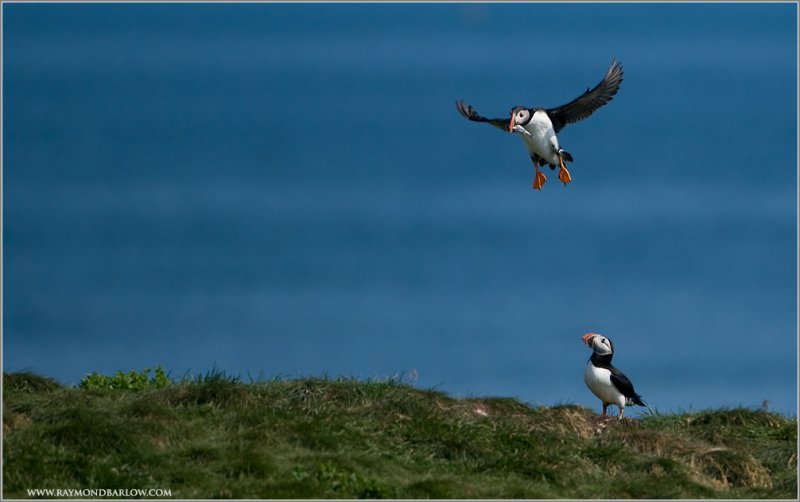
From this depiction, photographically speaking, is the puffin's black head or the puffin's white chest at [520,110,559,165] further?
the puffin's white chest at [520,110,559,165]

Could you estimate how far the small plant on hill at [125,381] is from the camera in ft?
60.7

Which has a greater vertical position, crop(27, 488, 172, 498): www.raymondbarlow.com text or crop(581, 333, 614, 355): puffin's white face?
crop(581, 333, 614, 355): puffin's white face

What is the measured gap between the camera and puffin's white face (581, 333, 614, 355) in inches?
746

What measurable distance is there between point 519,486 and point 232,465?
123 inches

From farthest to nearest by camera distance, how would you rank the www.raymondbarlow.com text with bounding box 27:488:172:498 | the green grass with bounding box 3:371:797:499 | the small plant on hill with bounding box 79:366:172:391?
1. the small plant on hill with bounding box 79:366:172:391
2. the green grass with bounding box 3:371:797:499
3. the www.raymondbarlow.com text with bounding box 27:488:172:498

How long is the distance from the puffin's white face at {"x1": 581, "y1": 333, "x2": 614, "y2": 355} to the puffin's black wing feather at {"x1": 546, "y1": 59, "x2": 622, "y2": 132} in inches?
142

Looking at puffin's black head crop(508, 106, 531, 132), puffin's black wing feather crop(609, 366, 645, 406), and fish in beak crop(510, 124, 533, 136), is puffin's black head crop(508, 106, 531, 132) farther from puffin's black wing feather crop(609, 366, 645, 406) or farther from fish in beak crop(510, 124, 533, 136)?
puffin's black wing feather crop(609, 366, 645, 406)

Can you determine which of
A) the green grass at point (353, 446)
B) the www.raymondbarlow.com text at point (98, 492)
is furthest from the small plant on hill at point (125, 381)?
the www.raymondbarlow.com text at point (98, 492)

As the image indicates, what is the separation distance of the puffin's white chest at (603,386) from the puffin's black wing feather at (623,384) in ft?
0.17

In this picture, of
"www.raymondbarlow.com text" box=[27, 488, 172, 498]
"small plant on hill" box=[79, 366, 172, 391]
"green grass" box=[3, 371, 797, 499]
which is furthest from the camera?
"small plant on hill" box=[79, 366, 172, 391]

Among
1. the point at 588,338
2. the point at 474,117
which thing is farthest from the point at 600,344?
the point at 474,117

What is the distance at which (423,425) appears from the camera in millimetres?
16172

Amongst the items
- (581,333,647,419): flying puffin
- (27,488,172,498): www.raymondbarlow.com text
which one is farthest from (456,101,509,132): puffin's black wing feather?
(27,488,172,498): www.raymondbarlow.com text

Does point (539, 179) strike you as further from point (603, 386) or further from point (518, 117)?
point (603, 386)
